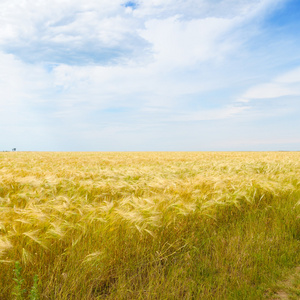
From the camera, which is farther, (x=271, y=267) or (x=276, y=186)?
(x=276, y=186)

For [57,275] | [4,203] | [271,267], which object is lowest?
[271,267]

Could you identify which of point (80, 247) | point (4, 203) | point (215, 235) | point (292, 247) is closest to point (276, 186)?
point (292, 247)

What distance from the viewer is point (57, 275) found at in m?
1.96

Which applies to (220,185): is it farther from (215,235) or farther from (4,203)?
(4,203)

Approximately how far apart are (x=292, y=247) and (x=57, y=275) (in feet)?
7.98

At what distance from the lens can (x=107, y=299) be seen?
182cm

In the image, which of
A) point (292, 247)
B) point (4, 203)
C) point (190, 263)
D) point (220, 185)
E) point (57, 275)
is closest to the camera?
→ point (57, 275)

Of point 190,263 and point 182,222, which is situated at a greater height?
point 182,222

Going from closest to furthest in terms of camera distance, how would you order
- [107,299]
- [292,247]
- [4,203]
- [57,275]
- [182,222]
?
[107,299], [57,275], [292,247], [182,222], [4,203]

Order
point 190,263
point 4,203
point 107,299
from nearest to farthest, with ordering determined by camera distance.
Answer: point 107,299
point 190,263
point 4,203

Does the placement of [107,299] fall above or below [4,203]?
below

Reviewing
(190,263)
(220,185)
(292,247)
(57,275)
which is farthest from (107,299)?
(220,185)

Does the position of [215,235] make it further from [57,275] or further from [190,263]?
[57,275]

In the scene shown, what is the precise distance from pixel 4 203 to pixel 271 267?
3.42 m
